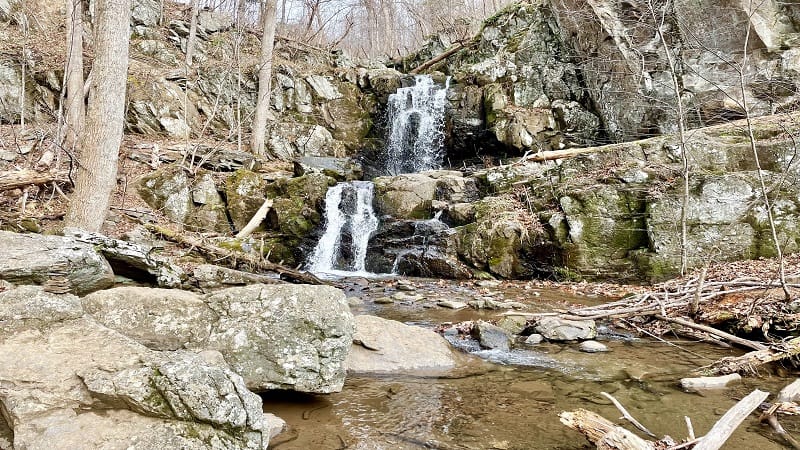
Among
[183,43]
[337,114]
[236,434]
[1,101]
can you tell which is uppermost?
[183,43]

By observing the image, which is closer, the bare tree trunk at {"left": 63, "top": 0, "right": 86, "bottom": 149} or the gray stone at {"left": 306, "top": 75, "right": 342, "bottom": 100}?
the bare tree trunk at {"left": 63, "top": 0, "right": 86, "bottom": 149}

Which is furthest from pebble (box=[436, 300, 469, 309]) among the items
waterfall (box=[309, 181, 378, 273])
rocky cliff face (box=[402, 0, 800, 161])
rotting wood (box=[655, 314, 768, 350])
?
rocky cliff face (box=[402, 0, 800, 161])

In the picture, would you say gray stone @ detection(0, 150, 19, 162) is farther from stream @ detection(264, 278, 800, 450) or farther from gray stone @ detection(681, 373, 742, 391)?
gray stone @ detection(681, 373, 742, 391)

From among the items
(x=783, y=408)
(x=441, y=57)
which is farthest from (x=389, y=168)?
(x=783, y=408)

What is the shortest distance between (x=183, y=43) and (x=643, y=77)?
17.5m

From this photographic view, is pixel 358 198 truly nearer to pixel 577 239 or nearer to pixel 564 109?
pixel 577 239

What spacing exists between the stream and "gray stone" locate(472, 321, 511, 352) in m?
0.13

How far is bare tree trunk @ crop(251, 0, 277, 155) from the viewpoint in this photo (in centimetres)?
1455

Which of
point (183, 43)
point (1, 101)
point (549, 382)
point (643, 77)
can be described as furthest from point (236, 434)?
point (183, 43)

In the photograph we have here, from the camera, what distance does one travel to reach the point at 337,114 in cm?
1928

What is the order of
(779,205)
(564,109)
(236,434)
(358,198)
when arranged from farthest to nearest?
(564,109) < (358,198) < (779,205) < (236,434)

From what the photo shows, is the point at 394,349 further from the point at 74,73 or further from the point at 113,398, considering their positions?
the point at 74,73

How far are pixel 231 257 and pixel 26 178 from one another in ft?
13.1

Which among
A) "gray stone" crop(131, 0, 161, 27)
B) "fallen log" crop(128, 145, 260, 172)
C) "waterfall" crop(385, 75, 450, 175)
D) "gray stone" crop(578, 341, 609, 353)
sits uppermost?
"gray stone" crop(131, 0, 161, 27)
